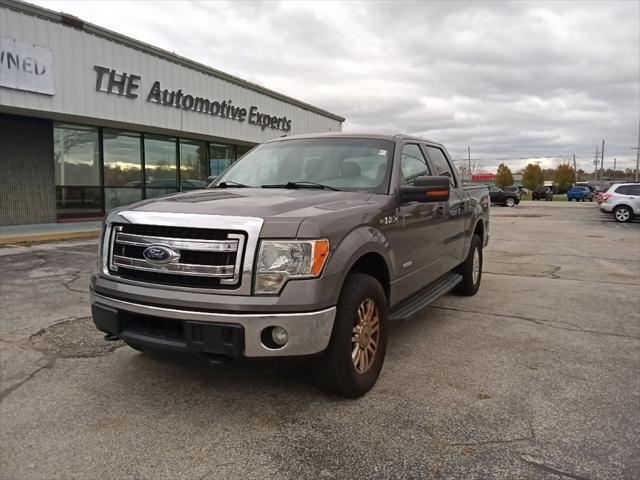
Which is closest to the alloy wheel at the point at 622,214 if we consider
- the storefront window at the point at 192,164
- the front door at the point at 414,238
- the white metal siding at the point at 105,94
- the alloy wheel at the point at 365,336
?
the white metal siding at the point at 105,94

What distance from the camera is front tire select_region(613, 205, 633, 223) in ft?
66.7

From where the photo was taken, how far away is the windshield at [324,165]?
4.06 metres

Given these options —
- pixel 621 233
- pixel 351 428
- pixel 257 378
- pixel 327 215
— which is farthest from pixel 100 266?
pixel 621 233

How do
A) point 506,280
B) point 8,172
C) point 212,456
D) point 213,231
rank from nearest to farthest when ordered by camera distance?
point 212,456, point 213,231, point 506,280, point 8,172

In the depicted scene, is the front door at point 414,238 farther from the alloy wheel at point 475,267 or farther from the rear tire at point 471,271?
the alloy wheel at point 475,267

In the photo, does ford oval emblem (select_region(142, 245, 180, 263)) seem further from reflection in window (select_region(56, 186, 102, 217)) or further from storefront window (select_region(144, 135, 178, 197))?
storefront window (select_region(144, 135, 178, 197))

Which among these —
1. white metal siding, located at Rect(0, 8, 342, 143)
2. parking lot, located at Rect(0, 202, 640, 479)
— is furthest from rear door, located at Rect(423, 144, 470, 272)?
white metal siding, located at Rect(0, 8, 342, 143)

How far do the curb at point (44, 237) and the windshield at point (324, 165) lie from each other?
28.3 feet

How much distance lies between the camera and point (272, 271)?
2.81 metres

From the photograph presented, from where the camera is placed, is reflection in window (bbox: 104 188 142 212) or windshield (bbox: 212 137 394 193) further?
reflection in window (bbox: 104 188 142 212)

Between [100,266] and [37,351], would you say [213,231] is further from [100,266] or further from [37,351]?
[37,351]

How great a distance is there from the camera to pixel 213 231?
2.88 metres

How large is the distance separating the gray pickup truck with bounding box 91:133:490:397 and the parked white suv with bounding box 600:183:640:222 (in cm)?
1999

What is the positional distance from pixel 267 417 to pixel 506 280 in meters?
5.61
